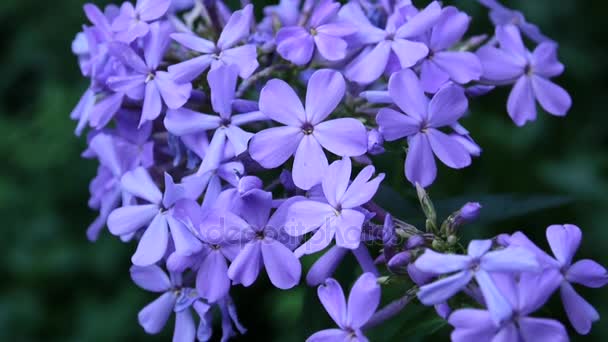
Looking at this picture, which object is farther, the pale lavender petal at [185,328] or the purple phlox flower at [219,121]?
the pale lavender petal at [185,328]

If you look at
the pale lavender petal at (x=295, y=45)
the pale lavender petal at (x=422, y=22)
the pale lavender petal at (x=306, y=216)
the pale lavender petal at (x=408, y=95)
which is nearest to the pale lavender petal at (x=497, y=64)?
the pale lavender petal at (x=422, y=22)

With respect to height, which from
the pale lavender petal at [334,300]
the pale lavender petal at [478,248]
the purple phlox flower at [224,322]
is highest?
the pale lavender petal at [478,248]

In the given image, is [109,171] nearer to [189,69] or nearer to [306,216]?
[189,69]

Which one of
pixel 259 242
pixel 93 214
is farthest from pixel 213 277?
pixel 93 214

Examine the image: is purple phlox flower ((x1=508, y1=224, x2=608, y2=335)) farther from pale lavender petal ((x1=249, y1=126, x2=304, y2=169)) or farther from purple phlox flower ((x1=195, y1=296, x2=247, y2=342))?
purple phlox flower ((x1=195, y1=296, x2=247, y2=342))

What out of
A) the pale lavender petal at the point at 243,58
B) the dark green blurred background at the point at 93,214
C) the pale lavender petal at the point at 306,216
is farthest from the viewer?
the dark green blurred background at the point at 93,214

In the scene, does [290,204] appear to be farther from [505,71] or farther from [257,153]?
[505,71]

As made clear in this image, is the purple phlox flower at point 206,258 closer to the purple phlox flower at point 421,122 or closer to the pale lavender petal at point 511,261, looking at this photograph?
the purple phlox flower at point 421,122

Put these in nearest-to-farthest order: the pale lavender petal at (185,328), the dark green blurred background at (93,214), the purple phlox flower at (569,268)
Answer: the purple phlox flower at (569,268) < the pale lavender petal at (185,328) < the dark green blurred background at (93,214)
